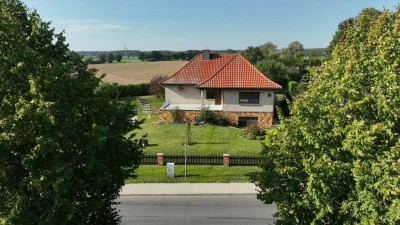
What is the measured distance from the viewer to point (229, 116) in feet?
108

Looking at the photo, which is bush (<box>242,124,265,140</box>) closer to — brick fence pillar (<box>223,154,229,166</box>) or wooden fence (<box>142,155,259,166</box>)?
wooden fence (<box>142,155,259,166</box>)

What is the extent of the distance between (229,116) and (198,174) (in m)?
12.2

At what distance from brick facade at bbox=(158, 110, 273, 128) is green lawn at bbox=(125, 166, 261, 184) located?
35.4ft

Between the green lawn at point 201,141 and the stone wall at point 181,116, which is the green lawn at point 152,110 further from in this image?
the green lawn at point 201,141

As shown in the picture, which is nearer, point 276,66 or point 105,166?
point 105,166

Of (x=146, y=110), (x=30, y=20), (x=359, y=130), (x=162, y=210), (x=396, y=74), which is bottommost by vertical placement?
(x=162, y=210)

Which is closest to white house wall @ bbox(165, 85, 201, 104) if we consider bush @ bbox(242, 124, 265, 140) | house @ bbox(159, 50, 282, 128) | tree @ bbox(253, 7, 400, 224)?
house @ bbox(159, 50, 282, 128)

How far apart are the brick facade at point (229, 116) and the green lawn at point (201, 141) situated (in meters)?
1.05

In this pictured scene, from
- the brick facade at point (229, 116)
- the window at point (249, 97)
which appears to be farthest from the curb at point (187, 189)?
the window at point (249, 97)

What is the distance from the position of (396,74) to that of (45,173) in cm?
889

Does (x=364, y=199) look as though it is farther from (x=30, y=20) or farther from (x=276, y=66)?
(x=276, y=66)

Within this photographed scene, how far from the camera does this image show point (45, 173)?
862 cm

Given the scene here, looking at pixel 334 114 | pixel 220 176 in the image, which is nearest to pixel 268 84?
pixel 220 176

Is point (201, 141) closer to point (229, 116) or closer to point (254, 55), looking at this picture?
point (229, 116)
